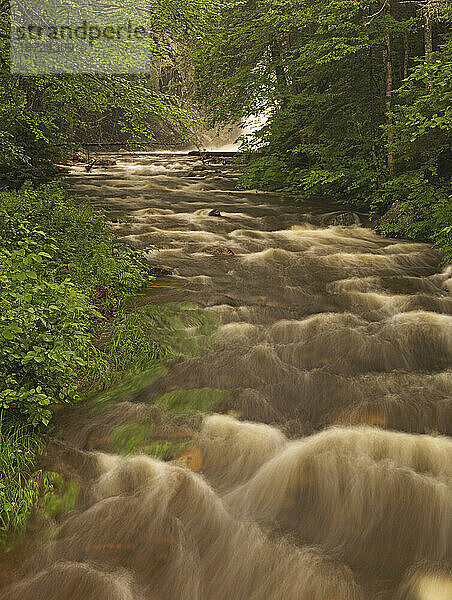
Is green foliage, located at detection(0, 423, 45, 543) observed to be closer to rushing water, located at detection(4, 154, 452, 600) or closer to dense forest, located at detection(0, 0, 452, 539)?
dense forest, located at detection(0, 0, 452, 539)

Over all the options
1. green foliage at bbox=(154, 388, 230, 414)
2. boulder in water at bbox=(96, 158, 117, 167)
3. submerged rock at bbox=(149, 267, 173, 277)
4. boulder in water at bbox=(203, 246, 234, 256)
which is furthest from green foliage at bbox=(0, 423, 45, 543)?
boulder in water at bbox=(96, 158, 117, 167)

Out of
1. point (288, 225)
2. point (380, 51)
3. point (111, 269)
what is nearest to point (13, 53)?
point (111, 269)

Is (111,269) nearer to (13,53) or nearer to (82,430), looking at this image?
(82,430)

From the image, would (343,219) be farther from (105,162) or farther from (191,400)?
(105,162)

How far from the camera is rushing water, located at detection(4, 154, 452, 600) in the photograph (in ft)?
8.15

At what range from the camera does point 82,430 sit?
358 centimetres

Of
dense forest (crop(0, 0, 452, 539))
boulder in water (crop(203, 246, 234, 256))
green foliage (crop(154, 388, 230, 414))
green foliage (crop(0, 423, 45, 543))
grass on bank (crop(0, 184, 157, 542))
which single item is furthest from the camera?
boulder in water (crop(203, 246, 234, 256))

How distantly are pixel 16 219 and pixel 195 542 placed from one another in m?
3.96

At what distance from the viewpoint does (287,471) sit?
129 inches

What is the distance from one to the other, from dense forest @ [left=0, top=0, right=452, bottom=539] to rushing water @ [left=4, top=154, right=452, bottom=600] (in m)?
0.46

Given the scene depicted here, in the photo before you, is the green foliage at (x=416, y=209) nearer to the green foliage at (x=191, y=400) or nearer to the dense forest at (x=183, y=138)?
the dense forest at (x=183, y=138)

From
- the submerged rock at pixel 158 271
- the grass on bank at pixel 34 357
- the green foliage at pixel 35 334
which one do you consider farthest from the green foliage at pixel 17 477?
the submerged rock at pixel 158 271

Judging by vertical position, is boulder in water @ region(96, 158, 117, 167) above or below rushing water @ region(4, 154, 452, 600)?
above

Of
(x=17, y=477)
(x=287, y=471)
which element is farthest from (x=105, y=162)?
(x=287, y=471)
